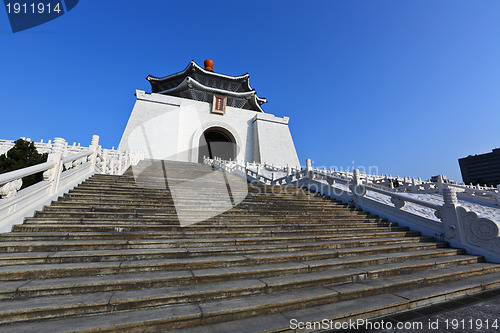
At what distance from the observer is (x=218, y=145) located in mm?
31969

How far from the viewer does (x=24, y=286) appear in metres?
2.52

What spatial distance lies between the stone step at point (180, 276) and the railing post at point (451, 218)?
1642mm

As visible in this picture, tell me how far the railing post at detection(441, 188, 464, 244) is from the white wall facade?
826 inches

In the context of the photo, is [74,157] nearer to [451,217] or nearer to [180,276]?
[180,276]

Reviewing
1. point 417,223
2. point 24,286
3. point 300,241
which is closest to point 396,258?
point 300,241

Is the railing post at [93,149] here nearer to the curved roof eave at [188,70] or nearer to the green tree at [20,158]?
the green tree at [20,158]

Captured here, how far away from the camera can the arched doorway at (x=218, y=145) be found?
93.6 ft

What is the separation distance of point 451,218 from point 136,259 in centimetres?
727

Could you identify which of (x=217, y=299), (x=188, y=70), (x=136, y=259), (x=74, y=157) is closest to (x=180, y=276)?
(x=217, y=299)

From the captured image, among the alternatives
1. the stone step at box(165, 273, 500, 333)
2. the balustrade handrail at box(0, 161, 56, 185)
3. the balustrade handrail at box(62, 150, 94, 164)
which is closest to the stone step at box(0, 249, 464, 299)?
the stone step at box(165, 273, 500, 333)

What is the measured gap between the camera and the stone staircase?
7.69 feet

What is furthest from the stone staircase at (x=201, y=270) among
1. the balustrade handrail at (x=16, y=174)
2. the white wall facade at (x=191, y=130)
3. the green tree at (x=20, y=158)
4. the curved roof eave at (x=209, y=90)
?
the curved roof eave at (x=209, y=90)

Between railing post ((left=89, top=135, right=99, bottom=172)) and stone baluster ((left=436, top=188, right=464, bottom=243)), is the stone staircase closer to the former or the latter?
stone baluster ((left=436, top=188, right=464, bottom=243))

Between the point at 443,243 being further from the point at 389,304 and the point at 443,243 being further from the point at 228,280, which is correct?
the point at 228,280
